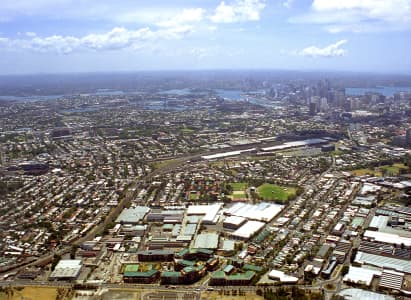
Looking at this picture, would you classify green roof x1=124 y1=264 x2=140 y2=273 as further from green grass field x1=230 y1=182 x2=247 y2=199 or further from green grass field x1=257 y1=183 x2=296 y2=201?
green grass field x1=257 y1=183 x2=296 y2=201

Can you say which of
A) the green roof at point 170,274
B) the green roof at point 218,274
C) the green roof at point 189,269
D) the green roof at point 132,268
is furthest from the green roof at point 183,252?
the green roof at point 218,274

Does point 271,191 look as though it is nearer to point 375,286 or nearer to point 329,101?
point 375,286

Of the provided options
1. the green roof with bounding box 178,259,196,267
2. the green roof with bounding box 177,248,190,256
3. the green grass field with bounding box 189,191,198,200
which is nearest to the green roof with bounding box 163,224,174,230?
the green roof with bounding box 177,248,190,256

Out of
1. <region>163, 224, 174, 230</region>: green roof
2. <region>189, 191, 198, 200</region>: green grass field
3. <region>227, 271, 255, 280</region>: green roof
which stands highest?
<region>189, 191, 198, 200</region>: green grass field

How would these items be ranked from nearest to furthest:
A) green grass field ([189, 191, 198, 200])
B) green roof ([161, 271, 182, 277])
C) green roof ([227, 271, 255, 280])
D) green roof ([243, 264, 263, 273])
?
1. green roof ([227, 271, 255, 280])
2. green roof ([161, 271, 182, 277])
3. green roof ([243, 264, 263, 273])
4. green grass field ([189, 191, 198, 200])

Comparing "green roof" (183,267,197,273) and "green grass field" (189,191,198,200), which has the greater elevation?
"green grass field" (189,191,198,200)

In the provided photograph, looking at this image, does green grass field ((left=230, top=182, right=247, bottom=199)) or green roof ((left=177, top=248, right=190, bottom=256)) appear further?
green grass field ((left=230, top=182, right=247, bottom=199))

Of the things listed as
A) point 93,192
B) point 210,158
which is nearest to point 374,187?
point 210,158

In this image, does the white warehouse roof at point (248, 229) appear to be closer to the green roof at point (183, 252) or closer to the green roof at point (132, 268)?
the green roof at point (183, 252)
